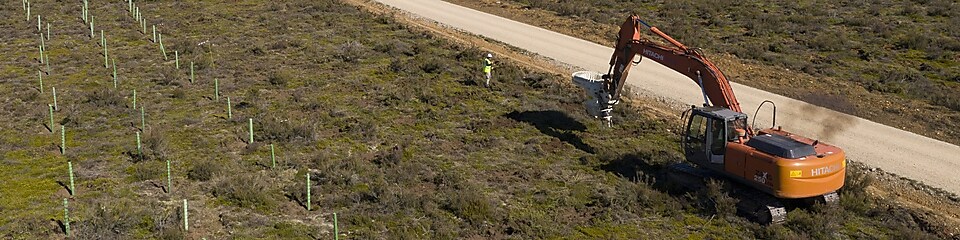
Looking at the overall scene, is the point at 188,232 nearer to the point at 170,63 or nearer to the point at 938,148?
the point at 170,63

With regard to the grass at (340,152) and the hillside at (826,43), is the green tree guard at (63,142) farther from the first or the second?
the hillside at (826,43)

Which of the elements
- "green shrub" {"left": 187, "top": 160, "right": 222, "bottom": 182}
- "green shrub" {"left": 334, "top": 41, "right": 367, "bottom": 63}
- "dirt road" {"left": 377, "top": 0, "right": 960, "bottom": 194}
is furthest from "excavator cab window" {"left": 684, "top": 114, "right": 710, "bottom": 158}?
"green shrub" {"left": 334, "top": 41, "right": 367, "bottom": 63}

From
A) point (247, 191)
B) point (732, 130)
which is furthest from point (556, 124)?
point (247, 191)

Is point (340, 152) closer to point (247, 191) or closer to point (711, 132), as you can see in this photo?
point (247, 191)

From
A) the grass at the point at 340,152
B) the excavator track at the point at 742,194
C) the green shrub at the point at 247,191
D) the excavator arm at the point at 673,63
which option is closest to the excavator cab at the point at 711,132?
the excavator track at the point at 742,194

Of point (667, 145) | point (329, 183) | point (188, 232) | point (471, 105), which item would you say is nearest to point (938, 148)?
point (667, 145)

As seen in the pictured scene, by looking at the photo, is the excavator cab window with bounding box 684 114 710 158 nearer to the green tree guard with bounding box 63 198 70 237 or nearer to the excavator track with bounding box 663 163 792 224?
the excavator track with bounding box 663 163 792 224
